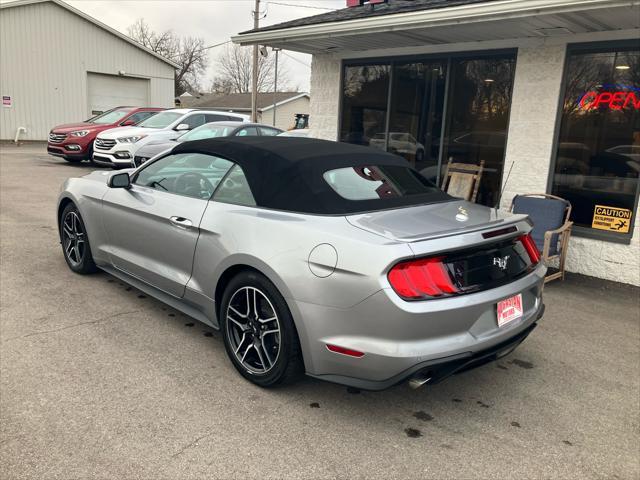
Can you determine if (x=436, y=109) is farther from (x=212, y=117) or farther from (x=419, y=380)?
(x=212, y=117)

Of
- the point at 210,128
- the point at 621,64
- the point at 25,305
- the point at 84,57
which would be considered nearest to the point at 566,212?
the point at 621,64

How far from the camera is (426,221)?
3.11 meters

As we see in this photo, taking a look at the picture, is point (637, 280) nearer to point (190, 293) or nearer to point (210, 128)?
point (190, 293)

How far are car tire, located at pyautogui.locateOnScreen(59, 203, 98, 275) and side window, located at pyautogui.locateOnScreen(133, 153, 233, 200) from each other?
94cm

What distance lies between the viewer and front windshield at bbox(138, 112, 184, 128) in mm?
13766

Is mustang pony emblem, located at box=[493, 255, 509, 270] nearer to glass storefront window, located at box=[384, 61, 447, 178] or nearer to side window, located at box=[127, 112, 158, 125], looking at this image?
glass storefront window, located at box=[384, 61, 447, 178]

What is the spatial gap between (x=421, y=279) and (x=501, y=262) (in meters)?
0.66

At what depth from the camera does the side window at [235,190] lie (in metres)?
3.53

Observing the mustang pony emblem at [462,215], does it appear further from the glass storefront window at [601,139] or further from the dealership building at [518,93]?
the glass storefront window at [601,139]

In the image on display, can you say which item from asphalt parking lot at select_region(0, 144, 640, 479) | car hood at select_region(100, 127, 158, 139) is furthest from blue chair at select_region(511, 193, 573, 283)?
car hood at select_region(100, 127, 158, 139)

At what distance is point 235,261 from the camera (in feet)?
10.9

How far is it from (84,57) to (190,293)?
2340 cm

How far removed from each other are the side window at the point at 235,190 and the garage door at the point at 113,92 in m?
23.0

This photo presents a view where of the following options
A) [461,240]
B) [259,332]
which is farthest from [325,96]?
[461,240]
